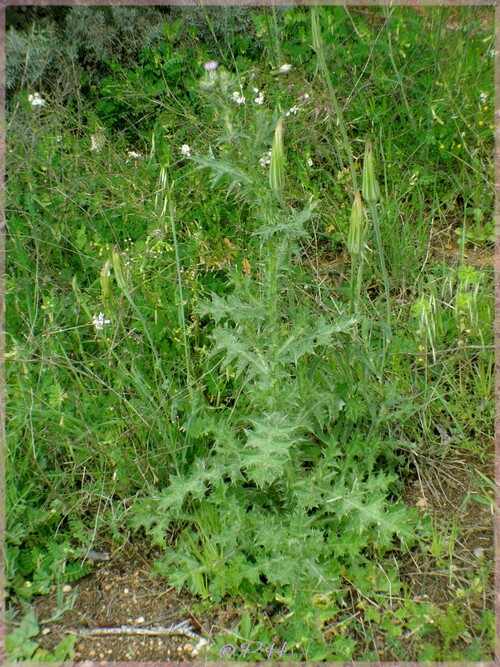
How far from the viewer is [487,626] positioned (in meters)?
1.66

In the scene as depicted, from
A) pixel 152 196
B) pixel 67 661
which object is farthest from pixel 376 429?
pixel 152 196

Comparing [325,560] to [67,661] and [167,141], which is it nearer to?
[67,661]

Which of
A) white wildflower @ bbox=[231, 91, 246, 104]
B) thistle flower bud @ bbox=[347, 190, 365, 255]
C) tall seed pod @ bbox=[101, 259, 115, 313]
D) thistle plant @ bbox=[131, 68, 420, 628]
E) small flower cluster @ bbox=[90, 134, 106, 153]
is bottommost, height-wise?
thistle plant @ bbox=[131, 68, 420, 628]

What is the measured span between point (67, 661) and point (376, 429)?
3.63 feet

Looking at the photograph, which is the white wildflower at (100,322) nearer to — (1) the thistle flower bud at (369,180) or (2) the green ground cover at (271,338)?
(2) the green ground cover at (271,338)

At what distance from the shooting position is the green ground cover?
5.70ft

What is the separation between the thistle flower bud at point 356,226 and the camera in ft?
5.26

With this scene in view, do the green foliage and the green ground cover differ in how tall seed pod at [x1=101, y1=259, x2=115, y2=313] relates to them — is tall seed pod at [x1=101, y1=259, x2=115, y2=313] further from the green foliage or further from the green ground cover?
the green foliage
